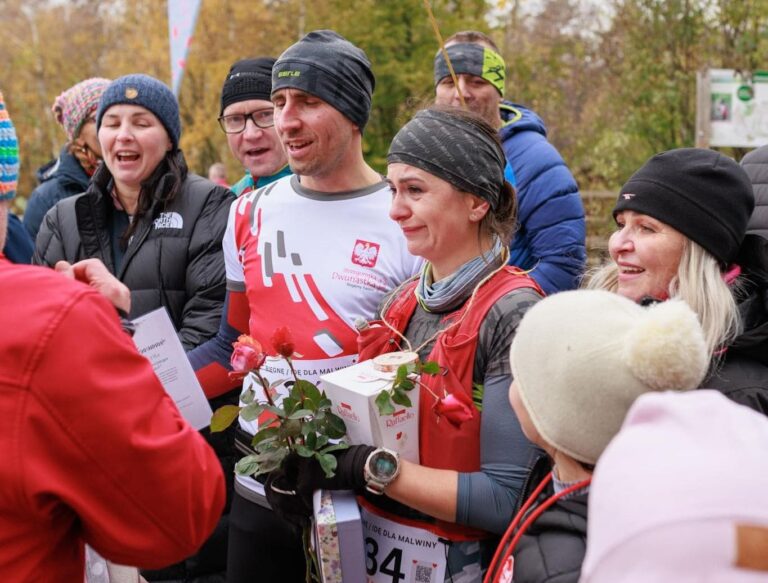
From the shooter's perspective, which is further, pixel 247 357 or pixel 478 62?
pixel 478 62

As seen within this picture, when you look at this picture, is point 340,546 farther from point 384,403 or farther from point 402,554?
point 384,403

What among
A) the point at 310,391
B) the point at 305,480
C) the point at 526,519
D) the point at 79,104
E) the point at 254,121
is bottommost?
the point at 305,480

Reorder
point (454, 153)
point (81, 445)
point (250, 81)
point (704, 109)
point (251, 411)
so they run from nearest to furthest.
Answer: point (81, 445)
point (251, 411)
point (454, 153)
point (250, 81)
point (704, 109)

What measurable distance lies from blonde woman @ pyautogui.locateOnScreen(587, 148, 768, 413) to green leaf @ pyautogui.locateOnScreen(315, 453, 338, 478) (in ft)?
2.93

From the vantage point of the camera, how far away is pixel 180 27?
615cm

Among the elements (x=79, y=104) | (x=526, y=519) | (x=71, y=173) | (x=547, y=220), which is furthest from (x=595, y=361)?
(x=71, y=173)

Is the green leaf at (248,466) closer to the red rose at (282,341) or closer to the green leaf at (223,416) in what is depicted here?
the green leaf at (223,416)

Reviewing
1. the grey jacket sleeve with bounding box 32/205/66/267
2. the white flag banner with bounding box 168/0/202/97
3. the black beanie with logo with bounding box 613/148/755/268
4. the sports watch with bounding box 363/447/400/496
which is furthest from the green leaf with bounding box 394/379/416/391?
the white flag banner with bounding box 168/0/202/97

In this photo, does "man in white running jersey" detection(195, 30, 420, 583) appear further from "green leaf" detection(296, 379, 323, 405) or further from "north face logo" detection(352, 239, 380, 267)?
"green leaf" detection(296, 379, 323, 405)

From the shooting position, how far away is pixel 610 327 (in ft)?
4.70

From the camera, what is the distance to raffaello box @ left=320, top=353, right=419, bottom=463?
192 centimetres

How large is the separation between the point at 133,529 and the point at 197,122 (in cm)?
1592

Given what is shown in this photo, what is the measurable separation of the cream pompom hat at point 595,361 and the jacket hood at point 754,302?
537 mm

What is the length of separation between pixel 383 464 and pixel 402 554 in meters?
0.28
